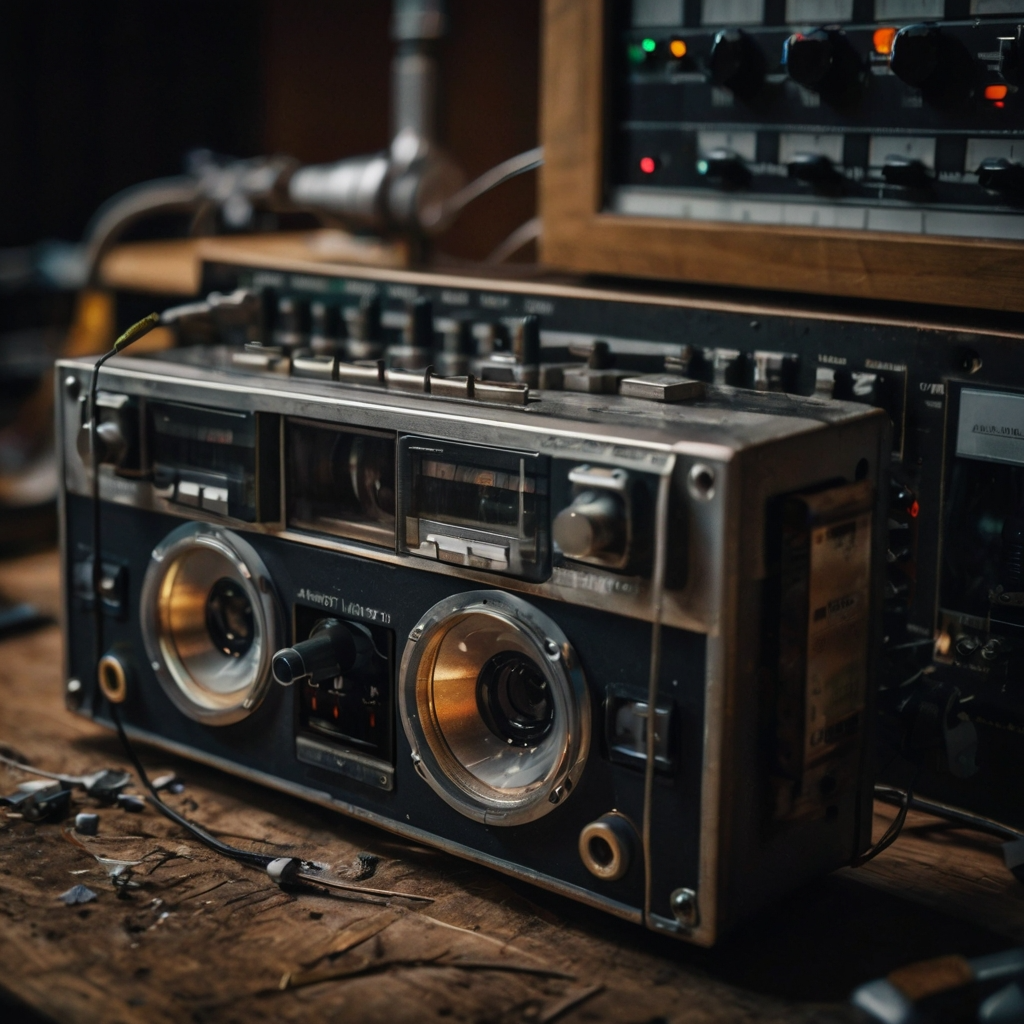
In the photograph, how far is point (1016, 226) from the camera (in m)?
1.08

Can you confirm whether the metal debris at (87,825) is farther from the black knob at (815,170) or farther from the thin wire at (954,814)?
the black knob at (815,170)

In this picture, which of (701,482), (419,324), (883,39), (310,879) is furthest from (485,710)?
(883,39)

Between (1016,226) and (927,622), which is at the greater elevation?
(1016,226)

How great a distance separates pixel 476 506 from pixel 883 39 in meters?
0.49

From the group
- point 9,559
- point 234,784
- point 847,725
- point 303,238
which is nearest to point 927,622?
point 847,725

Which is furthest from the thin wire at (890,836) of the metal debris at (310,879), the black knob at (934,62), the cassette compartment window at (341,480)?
the black knob at (934,62)

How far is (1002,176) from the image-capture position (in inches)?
41.9

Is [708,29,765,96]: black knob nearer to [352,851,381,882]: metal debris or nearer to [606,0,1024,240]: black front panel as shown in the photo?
[606,0,1024,240]: black front panel

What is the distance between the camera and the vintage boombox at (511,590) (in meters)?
0.95

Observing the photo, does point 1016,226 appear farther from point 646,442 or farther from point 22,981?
point 22,981

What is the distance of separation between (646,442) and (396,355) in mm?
427

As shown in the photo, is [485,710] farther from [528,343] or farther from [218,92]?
[218,92]

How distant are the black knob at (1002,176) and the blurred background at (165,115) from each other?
1.11m

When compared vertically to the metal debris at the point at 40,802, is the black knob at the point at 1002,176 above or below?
above
